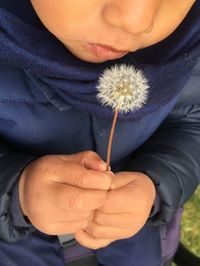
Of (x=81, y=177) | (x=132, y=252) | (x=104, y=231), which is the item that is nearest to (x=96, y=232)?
(x=104, y=231)

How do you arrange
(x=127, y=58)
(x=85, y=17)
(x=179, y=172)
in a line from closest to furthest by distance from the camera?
1. (x=85, y=17)
2. (x=127, y=58)
3. (x=179, y=172)

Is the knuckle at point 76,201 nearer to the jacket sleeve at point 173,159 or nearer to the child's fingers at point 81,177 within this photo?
the child's fingers at point 81,177

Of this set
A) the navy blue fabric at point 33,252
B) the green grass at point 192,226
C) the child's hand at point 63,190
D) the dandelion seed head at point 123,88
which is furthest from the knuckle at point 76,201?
the green grass at point 192,226

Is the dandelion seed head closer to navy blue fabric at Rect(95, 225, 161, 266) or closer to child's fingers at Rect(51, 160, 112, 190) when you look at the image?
child's fingers at Rect(51, 160, 112, 190)

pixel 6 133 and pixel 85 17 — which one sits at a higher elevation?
pixel 85 17

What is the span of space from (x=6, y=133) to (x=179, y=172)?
0.30 metres

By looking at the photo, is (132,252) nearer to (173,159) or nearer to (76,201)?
(173,159)

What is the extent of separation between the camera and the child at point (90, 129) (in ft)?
1.86

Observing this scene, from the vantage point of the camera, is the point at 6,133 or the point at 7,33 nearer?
the point at 7,33

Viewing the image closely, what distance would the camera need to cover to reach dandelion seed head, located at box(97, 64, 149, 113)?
22.2 inches

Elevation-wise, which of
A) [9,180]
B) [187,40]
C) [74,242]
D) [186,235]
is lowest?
[186,235]

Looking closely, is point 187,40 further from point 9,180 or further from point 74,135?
point 9,180

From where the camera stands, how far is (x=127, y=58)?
2.22 feet

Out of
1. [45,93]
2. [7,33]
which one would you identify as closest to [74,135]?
[45,93]
